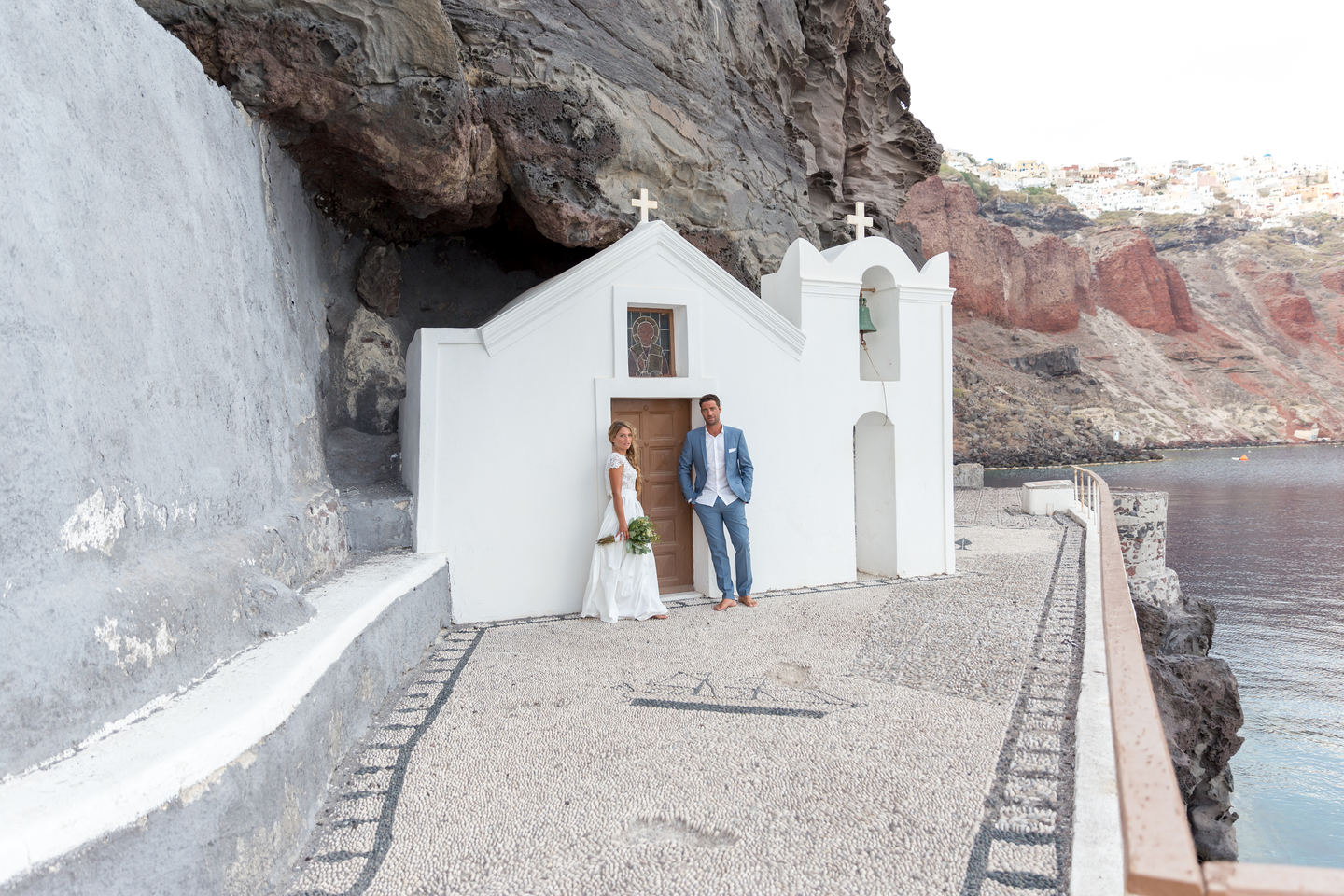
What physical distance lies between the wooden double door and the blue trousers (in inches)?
18.8

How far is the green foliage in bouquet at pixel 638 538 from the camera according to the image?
23.6 feet

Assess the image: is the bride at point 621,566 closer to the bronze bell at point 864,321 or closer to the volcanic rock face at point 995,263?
the bronze bell at point 864,321

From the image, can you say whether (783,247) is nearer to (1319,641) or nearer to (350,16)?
(350,16)

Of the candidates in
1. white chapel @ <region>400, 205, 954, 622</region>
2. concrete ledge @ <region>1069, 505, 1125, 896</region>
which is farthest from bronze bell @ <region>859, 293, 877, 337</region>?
concrete ledge @ <region>1069, 505, 1125, 896</region>

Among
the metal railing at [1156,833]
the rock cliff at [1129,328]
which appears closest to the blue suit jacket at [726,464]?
the metal railing at [1156,833]

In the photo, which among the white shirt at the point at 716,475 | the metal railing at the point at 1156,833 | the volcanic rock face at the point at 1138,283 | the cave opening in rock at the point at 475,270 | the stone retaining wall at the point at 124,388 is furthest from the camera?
the volcanic rock face at the point at 1138,283

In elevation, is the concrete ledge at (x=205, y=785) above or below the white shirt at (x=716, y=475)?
below

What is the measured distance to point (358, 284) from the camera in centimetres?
908

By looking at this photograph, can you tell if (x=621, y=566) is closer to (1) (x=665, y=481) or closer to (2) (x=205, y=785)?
(1) (x=665, y=481)

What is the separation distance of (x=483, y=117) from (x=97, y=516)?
240 inches

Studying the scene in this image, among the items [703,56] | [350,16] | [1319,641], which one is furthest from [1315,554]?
[350,16]

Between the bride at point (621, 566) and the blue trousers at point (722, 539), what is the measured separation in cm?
69

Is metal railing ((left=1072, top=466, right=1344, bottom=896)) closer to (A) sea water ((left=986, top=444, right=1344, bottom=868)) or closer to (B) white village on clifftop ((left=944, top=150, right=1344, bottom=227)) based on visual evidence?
(A) sea water ((left=986, top=444, right=1344, bottom=868))

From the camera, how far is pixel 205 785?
2.74m
